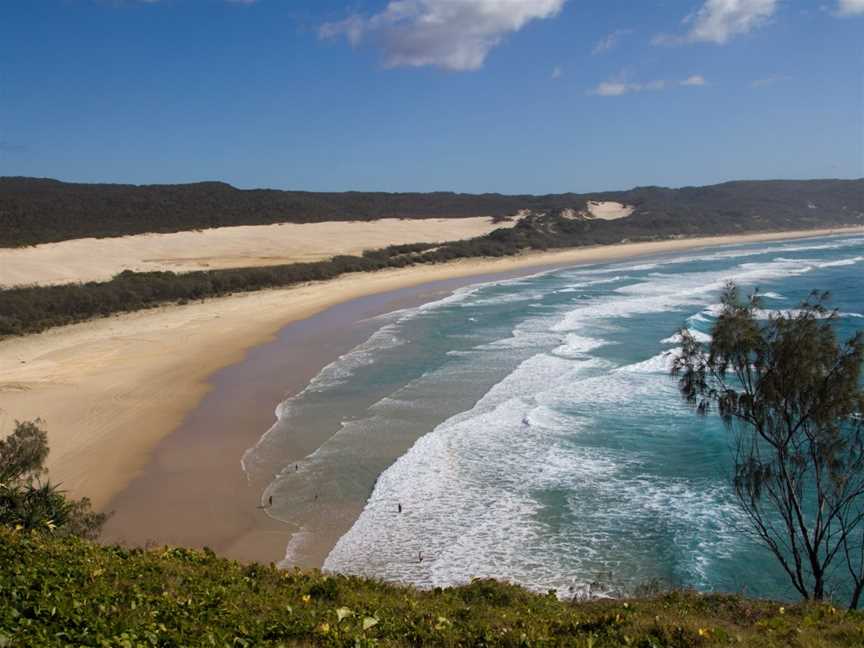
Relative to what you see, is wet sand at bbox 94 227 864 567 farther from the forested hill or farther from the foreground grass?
the forested hill

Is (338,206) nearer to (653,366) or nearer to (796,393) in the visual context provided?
(653,366)

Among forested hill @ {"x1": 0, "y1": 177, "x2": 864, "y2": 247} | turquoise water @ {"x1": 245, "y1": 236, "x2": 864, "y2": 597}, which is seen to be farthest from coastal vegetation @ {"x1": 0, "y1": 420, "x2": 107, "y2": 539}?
forested hill @ {"x1": 0, "y1": 177, "x2": 864, "y2": 247}

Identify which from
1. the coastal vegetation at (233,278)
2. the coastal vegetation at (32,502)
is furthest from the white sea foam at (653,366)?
the coastal vegetation at (233,278)

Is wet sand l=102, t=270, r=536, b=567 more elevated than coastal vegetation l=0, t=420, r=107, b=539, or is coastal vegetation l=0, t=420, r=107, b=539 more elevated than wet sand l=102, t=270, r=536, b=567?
coastal vegetation l=0, t=420, r=107, b=539

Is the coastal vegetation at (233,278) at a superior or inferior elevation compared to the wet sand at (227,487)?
superior

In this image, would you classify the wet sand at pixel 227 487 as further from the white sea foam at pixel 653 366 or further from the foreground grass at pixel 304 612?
the white sea foam at pixel 653 366

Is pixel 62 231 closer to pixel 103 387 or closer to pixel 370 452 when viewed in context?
pixel 103 387

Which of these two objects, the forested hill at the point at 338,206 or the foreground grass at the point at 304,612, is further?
the forested hill at the point at 338,206
